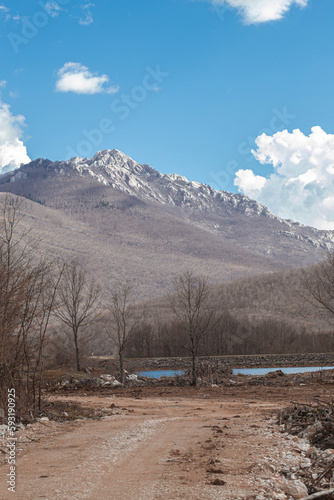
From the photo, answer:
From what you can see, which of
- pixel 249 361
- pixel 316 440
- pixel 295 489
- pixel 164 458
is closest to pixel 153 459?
pixel 164 458

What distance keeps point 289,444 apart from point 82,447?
3.87 metres

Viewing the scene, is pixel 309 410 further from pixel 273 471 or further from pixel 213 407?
pixel 213 407

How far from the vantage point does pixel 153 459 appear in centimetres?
768

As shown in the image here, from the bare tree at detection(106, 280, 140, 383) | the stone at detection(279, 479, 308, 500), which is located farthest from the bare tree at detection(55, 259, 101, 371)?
the stone at detection(279, 479, 308, 500)

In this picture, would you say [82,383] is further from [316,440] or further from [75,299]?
[316,440]

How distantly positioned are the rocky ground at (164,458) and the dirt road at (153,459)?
0.01 metres

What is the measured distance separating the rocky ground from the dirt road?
0.6 inches

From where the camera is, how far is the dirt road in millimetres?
5797

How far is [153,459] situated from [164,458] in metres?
0.20

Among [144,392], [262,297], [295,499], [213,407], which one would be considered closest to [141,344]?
[262,297]

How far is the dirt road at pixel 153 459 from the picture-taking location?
5797 mm

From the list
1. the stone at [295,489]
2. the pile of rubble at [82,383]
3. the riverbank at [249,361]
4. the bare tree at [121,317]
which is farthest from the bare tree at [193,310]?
the riverbank at [249,361]

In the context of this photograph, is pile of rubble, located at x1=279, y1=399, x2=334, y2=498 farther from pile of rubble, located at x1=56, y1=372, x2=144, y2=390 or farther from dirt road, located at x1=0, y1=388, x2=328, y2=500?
pile of rubble, located at x1=56, y1=372, x2=144, y2=390

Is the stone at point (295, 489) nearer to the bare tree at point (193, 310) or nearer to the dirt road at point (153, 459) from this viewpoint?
the dirt road at point (153, 459)
